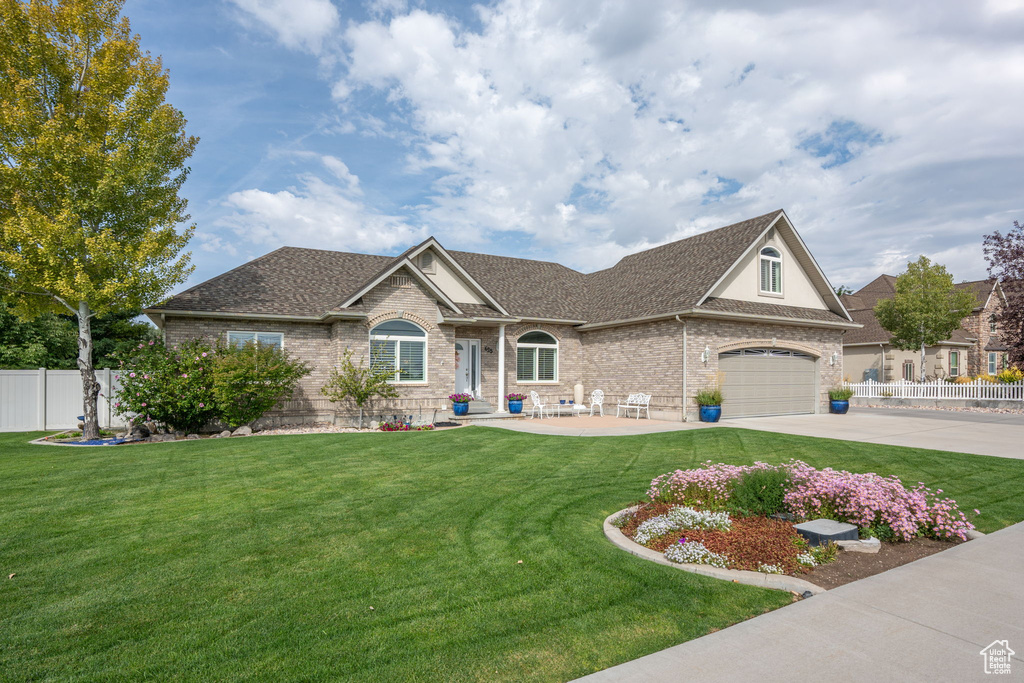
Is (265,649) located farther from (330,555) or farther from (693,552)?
(693,552)

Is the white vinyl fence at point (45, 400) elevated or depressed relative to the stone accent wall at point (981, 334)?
depressed

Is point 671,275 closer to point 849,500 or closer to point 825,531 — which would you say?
point 849,500

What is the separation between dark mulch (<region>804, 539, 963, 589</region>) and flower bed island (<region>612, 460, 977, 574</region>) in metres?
0.08

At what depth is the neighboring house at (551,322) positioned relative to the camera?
56.2 feet

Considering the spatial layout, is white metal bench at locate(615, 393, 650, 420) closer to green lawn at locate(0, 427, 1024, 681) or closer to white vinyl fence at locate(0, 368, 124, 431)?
green lawn at locate(0, 427, 1024, 681)

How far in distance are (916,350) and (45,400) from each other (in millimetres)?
40066

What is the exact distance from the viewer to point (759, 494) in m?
6.19

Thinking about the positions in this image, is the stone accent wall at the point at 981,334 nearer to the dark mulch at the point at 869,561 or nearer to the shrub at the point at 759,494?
the dark mulch at the point at 869,561

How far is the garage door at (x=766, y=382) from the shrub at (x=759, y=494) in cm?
1307

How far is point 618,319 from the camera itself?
798 inches

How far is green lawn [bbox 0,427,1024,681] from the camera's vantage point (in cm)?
342

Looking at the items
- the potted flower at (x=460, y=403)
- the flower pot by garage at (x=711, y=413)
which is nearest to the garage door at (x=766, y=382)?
the flower pot by garage at (x=711, y=413)

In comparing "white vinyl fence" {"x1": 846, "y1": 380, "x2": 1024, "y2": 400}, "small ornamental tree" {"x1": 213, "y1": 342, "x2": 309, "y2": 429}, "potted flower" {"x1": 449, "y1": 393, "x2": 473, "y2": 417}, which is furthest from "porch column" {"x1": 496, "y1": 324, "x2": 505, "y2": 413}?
"white vinyl fence" {"x1": 846, "y1": 380, "x2": 1024, "y2": 400}

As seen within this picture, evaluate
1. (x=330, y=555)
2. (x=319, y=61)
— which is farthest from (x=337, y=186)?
(x=330, y=555)
